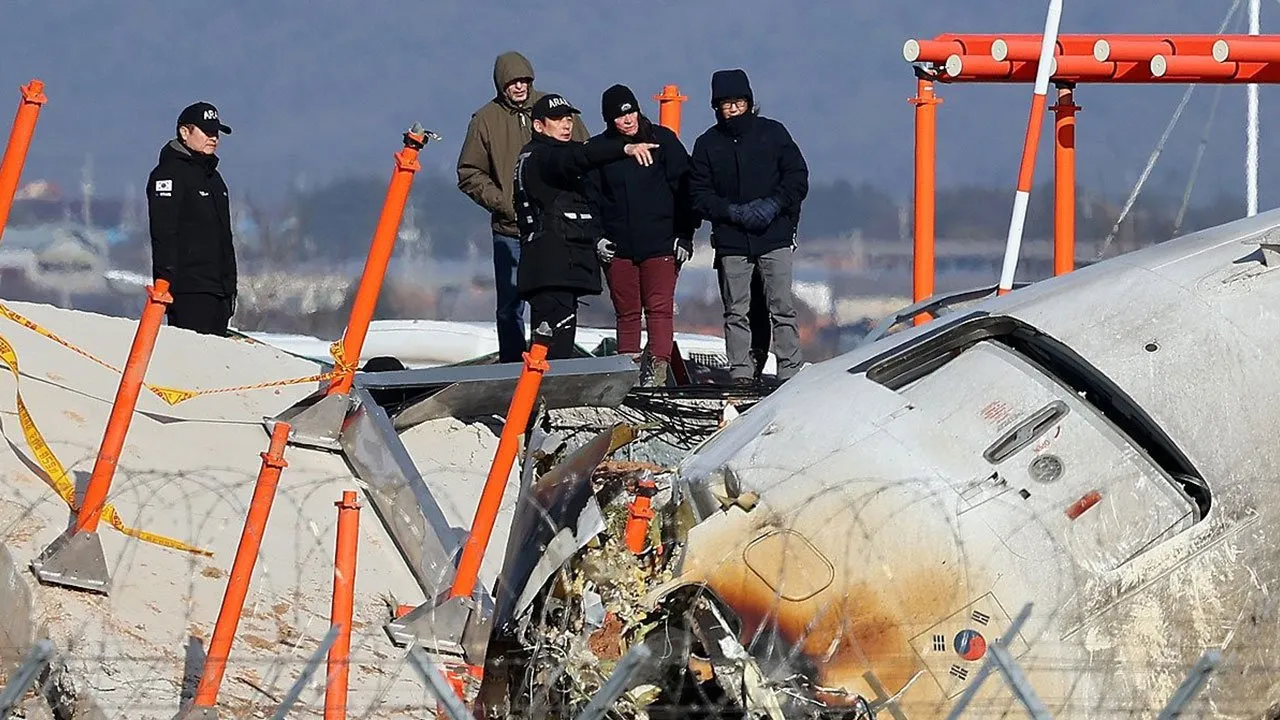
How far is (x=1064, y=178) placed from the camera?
1183 centimetres

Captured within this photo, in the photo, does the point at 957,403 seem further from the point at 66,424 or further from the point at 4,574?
the point at 66,424

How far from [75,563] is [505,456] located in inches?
66.8

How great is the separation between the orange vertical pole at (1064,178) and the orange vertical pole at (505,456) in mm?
4784

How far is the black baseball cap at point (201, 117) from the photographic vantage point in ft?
36.1

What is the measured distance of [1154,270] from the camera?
715 centimetres

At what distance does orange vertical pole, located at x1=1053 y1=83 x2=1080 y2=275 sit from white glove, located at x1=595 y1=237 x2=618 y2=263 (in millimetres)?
2547

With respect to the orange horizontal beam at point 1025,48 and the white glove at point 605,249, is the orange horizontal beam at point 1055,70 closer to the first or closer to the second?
the orange horizontal beam at point 1025,48

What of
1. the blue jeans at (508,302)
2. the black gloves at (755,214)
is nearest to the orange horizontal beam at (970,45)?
the black gloves at (755,214)

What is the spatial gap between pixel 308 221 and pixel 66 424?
1010cm

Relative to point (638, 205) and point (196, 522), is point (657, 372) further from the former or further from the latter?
point (196, 522)

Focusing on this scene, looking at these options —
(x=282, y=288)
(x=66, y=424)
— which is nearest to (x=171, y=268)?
(x=66, y=424)

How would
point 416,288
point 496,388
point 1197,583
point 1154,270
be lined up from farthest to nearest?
point 416,288 → point 496,388 → point 1154,270 → point 1197,583

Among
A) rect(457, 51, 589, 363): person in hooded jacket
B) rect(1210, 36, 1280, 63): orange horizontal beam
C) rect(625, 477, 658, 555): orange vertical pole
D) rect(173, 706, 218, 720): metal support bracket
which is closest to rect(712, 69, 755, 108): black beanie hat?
rect(457, 51, 589, 363): person in hooded jacket

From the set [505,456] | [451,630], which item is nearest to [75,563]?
[451,630]
